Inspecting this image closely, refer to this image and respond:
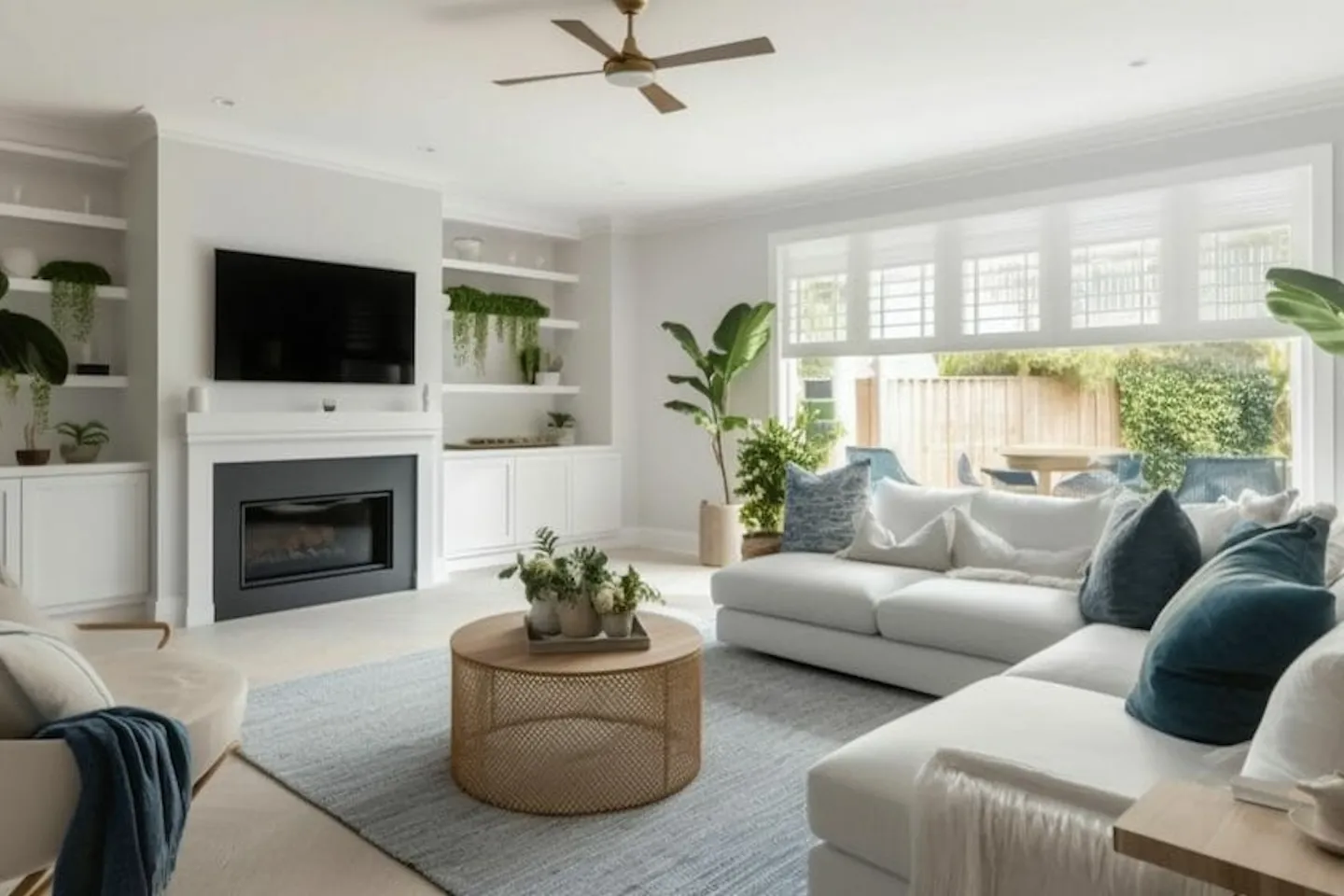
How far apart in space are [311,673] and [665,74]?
3246 mm

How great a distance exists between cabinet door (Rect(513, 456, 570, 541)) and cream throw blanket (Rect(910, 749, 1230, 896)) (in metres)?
5.47

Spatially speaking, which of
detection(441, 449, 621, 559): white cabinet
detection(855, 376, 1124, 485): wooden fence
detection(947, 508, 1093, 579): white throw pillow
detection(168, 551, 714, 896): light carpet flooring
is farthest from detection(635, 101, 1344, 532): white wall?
detection(947, 508, 1093, 579): white throw pillow

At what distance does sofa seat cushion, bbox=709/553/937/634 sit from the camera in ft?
12.8

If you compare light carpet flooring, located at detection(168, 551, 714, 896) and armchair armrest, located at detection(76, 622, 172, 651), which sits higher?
armchair armrest, located at detection(76, 622, 172, 651)

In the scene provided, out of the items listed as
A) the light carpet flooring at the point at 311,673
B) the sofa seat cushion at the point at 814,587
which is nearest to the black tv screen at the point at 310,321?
the light carpet flooring at the point at 311,673

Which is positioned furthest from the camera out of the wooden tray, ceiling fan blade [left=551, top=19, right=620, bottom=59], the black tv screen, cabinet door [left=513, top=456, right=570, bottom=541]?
cabinet door [left=513, top=456, right=570, bottom=541]

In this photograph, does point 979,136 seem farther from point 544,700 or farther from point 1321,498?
point 544,700

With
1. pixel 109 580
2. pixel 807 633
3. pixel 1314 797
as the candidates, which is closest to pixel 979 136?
pixel 807 633

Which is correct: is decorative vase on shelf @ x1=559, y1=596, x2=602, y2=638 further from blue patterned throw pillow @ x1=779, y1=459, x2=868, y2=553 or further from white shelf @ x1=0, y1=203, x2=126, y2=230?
white shelf @ x1=0, y1=203, x2=126, y2=230

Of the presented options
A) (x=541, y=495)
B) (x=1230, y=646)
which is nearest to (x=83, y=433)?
(x=541, y=495)

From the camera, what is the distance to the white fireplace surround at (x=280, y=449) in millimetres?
5047

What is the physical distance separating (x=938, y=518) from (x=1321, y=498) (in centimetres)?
200

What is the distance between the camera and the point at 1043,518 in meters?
4.11

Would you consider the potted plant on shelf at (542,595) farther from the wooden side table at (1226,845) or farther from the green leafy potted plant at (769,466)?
the green leafy potted plant at (769,466)
